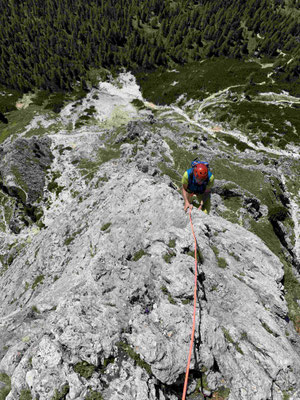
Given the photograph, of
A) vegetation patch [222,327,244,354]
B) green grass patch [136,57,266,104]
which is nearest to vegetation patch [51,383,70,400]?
vegetation patch [222,327,244,354]

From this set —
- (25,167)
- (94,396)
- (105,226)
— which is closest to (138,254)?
(105,226)

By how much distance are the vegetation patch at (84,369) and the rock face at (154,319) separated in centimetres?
5

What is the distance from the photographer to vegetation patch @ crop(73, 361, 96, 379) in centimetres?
1021

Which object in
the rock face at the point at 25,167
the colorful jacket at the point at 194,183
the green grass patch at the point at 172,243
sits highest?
the colorful jacket at the point at 194,183

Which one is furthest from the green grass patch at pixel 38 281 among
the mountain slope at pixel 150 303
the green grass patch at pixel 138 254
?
the green grass patch at pixel 138 254

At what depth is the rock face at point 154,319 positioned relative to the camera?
10609 millimetres

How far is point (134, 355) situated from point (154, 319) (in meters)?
2.21

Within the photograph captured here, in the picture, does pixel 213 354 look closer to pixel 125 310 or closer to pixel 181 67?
pixel 125 310

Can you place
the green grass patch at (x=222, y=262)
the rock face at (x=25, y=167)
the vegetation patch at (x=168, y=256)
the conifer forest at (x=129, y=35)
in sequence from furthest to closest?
1. the conifer forest at (x=129, y=35)
2. the rock face at (x=25, y=167)
3. the green grass patch at (x=222, y=262)
4. the vegetation patch at (x=168, y=256)

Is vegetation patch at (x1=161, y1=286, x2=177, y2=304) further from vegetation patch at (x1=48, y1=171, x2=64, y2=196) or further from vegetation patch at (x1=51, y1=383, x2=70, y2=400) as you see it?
vegetation patch at (x1=48, y1=171, x2=64, y2=196)

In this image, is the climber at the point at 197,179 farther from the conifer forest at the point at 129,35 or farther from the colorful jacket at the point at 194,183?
the conifer forest at the point at 129,35

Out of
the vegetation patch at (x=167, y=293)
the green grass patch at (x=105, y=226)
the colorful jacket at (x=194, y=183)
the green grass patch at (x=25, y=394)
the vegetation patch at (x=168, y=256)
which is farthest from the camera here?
the green grass patch at (x=105, y=226)

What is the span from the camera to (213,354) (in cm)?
1231

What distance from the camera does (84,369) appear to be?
10305 millimetres
